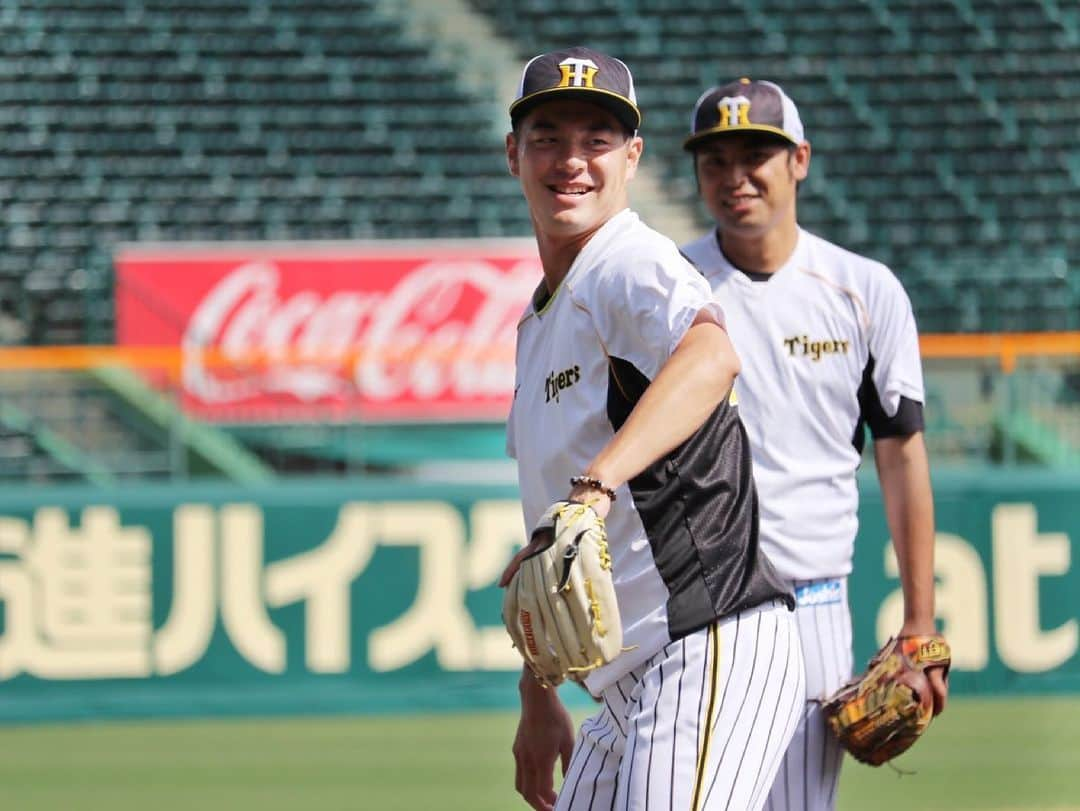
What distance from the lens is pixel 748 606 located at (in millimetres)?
2879

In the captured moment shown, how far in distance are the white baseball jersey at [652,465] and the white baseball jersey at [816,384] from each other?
1.08 meters

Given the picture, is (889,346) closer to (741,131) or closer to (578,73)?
(741,131)

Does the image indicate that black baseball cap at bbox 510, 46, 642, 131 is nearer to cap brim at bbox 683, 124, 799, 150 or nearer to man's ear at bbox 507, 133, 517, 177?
man's ear at bbox 507, 133, 517, 177

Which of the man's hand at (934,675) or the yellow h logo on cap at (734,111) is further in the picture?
the yellow h logo on cap at (734,111)

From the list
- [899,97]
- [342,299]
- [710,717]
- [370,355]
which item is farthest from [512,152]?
[899,97]

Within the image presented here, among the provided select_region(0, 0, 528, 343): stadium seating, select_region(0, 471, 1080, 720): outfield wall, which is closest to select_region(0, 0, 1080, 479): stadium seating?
select_region(0, 0, 528, 343): stadium seating

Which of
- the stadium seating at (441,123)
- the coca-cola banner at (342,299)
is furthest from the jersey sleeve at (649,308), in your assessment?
the stadium seating at (441,123)

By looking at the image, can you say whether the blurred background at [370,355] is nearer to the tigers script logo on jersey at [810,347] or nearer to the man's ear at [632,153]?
the tigers script logo on jersey at [810,347]

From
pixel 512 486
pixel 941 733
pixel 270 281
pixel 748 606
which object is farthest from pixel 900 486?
pixel 270 281

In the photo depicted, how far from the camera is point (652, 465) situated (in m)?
2.74

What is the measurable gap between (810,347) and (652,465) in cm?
145

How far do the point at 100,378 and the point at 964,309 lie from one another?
7.10 meters

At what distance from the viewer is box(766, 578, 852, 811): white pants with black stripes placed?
12.5 ft

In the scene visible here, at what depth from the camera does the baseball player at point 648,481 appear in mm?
2793
